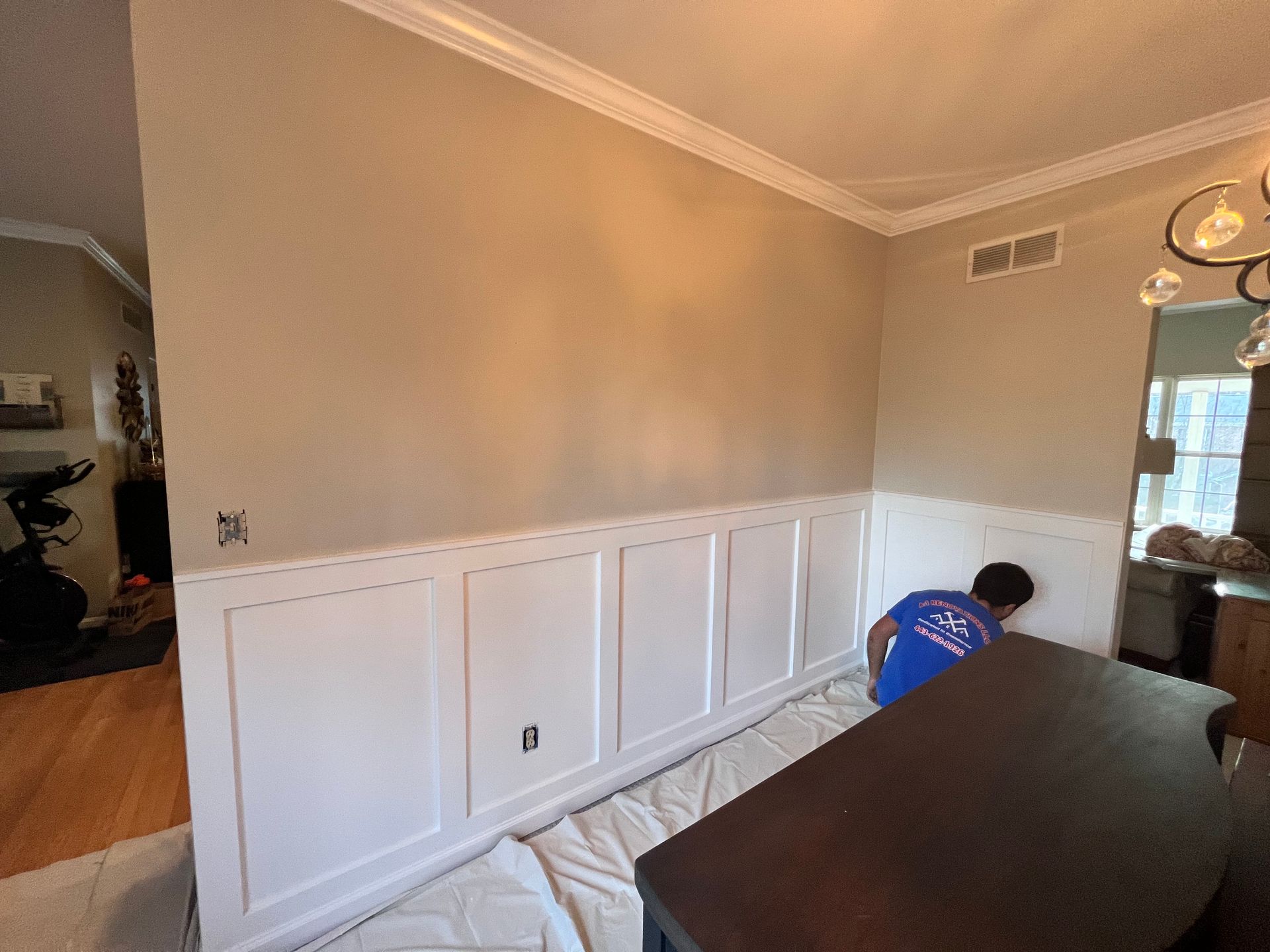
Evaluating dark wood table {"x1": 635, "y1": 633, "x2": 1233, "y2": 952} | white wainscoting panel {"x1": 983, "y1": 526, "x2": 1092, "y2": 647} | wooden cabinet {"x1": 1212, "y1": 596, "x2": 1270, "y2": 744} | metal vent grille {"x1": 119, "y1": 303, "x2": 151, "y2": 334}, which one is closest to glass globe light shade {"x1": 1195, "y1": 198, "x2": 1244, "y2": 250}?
dark wood table {"x1": 635, "y1": 633, "x2": 1233, "y2": 952}

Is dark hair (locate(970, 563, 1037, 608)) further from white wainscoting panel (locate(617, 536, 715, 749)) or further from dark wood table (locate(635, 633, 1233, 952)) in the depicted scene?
white wainscoting panel (locate(617, 536, 715, 749))

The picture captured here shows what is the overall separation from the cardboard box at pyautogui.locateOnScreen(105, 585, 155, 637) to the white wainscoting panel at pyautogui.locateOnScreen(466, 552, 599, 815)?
11.0 ft

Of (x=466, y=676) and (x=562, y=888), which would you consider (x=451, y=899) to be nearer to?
(x=562, y=888)

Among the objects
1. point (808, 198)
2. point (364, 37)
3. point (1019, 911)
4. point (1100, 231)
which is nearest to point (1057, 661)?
point (1019, 911)

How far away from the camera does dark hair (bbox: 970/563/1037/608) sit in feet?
7.25

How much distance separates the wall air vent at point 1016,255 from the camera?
2.31m

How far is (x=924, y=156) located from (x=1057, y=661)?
2.06 m

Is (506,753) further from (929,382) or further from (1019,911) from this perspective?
(929,382)

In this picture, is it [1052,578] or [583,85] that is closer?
[583,85]

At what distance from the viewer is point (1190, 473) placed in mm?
4539

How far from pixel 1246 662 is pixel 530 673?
3323mm

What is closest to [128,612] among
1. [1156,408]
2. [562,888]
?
[562,888]

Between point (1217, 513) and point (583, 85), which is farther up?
point (583, 85)

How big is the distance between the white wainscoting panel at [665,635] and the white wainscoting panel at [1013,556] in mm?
1371
